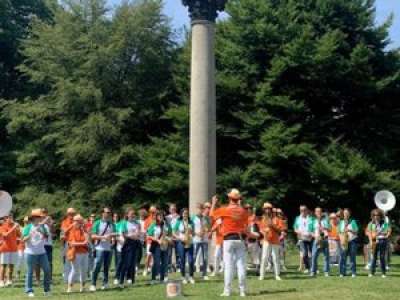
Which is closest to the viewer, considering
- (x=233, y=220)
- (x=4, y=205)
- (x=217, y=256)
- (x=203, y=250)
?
(x=233, y=220)

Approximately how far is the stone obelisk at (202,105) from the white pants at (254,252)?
2.11 metres

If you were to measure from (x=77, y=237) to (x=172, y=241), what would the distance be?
2869 millimetres

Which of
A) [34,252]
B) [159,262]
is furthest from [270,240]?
[34,252]

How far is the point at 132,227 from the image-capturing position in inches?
655

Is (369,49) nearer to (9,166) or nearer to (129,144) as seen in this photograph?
(129,144)

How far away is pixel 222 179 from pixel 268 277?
15.5 meters

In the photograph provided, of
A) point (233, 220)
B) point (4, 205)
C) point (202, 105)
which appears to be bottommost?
point (233, 220)

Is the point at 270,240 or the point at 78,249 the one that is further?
the point at 270,240

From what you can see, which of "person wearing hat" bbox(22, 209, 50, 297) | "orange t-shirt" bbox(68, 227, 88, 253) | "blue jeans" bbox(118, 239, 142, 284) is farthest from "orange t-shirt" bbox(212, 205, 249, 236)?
"person wearing hat" bbox(22, 209, 50, 297)

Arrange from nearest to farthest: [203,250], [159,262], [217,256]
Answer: [159,262], [203,250], [217,256]

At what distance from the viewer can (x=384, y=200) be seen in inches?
997

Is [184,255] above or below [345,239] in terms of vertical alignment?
below

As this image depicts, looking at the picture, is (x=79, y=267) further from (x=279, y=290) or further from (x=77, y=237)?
(x=279, y=290)

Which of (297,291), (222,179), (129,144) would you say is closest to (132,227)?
(297,291)
